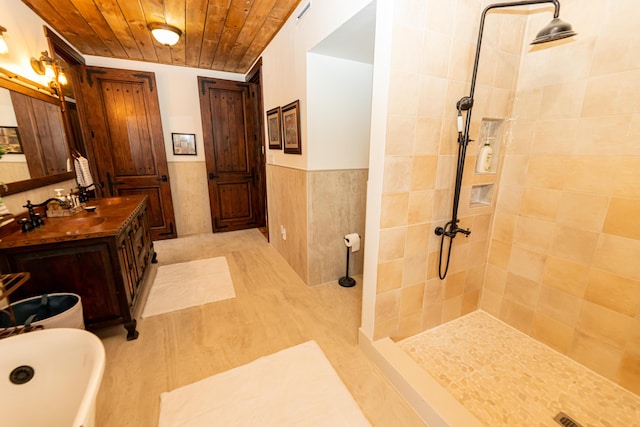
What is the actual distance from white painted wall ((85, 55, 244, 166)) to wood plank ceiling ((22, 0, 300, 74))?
23 centimetres

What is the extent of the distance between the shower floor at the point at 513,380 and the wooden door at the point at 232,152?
10.7ft

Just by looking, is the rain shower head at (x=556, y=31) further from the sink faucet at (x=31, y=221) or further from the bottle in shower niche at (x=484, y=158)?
the sink faucet at (x=31, y=221)

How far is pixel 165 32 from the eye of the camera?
245 cm

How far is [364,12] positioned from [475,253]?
180cm

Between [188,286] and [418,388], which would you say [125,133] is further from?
[418,388]

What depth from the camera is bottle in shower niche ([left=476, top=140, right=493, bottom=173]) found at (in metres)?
1.76

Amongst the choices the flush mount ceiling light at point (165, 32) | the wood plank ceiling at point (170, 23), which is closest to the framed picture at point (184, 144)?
the wood plank ceiling at point (170, 23)

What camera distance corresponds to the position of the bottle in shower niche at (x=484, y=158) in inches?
69.3

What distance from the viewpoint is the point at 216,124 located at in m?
3.93

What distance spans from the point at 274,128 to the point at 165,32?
51.9 inches

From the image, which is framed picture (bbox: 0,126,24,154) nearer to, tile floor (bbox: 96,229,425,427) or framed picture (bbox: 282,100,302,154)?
tile floor (bbox: 96,229,425,427)

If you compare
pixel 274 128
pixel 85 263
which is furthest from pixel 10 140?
pixel 274 128

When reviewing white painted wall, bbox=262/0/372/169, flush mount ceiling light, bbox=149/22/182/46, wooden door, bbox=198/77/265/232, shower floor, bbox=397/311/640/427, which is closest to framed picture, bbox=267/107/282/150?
white painted wall, bbox=262/0/372/169

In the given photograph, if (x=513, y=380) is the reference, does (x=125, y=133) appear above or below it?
above
